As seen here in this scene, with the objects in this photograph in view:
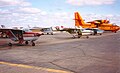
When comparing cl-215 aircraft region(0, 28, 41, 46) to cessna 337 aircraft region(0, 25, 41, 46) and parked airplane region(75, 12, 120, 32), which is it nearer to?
cessna 337 aircraft region(0, 25, 41, 46)

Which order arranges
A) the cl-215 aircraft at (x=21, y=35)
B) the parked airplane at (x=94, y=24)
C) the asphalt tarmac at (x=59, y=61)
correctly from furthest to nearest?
1. the parked airplane at (x=94, y=24)
2. the cl-215 aircraft at (x=21, y=35)
3. the asphalt tarmac at (x=59, y=61)

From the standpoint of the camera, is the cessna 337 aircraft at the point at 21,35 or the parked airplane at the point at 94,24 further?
the parked airplane at the point at 94,24

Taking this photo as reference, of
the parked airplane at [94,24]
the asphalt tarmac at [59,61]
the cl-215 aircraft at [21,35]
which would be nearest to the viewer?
the asphalt tarmac at [59,61]

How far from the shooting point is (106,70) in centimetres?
910

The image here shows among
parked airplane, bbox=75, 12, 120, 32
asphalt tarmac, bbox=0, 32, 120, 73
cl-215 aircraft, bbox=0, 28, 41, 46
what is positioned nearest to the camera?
asphalt tarmac, bbox=0, 32, 120, 73

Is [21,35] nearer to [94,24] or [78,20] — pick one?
[78,20]

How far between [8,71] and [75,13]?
60.0 m

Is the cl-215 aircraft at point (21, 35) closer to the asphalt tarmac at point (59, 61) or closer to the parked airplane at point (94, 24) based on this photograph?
the asphalt tarmac at point (59, 61)

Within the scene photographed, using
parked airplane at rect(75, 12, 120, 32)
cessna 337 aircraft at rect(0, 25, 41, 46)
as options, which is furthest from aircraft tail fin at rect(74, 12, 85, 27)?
cessna 337 aircraft at rect(0, 25, 41, 46)

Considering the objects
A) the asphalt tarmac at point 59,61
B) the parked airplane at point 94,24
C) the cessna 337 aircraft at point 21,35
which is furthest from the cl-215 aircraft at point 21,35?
the parked airplane at point 94,24

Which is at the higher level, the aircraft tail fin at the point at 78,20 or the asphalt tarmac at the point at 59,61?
the aircraft tail fin at the point at 78,20

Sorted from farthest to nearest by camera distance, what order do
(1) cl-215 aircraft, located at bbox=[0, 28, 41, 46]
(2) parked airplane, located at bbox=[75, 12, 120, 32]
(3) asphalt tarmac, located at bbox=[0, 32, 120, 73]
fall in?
(2) parked airplane, located at bbox=[75, 12, 120, 32]
(1) cl-215 aircraft, located at bbox=[0, 28, 41, 46]
(3) asphalt tarmac, located at bbox=[0, 32, 120, 73]

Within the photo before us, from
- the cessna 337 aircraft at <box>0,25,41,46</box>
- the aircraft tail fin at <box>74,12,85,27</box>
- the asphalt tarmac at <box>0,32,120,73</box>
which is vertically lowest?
the asphalt tarmac at <box>0,32,120,73</box>

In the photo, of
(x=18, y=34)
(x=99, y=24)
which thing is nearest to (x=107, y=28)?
(x=99, y=24)
